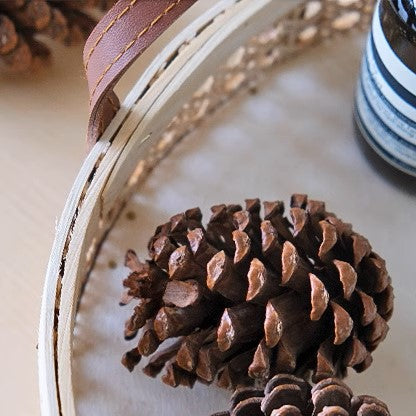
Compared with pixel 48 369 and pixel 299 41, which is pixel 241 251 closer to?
pixel 48 369

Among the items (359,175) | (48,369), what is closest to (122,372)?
(48,369)

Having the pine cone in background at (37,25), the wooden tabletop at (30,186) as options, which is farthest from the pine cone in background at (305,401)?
the pine cone in background at (37,25)

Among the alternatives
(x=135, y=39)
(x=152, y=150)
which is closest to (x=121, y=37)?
(x=135, y=39)

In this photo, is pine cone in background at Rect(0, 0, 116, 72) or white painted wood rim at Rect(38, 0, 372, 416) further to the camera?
pine cone in background at Rect(0, 0, 116, 72)

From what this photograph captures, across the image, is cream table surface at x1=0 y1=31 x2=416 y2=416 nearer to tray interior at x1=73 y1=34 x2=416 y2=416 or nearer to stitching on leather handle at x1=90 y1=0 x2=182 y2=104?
tray interior at x1=73 y1=34 x2=416 y2=416

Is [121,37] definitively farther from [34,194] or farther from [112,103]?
[34,194]

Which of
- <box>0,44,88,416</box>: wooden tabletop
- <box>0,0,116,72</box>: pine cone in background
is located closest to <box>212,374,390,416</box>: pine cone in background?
<box>0,44,88,416</box>: wooden tabletop

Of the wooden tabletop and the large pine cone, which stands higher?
the large pine cone
